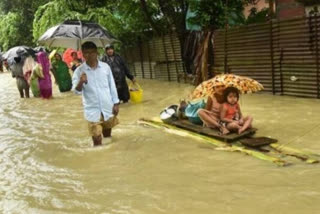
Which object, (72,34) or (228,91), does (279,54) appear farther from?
(72,34)

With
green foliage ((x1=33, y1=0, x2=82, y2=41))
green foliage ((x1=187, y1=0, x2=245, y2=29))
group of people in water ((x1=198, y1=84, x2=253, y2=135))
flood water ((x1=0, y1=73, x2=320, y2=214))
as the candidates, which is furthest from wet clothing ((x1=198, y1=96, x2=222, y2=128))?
green foliage ((x1=33, y1=0, x2=82, y2=41))

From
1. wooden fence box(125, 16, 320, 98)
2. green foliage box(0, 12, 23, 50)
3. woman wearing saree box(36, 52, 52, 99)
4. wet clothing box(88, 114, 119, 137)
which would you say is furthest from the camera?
green foliage box(0, 12, 23, 50)

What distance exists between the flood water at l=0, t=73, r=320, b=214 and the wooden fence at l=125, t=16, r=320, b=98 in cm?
114

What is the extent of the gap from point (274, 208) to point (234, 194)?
51 cm

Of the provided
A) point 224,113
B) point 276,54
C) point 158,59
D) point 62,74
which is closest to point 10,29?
point 62,74

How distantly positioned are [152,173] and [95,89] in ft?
5.16

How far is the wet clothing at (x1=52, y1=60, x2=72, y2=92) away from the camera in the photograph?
15.4m

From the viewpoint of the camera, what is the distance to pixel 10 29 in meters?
33.1

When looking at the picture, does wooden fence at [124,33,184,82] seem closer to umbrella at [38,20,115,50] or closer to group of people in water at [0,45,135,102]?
group of people in water at [0,45,135,102]

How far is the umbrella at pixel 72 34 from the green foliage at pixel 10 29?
25893 millimetres

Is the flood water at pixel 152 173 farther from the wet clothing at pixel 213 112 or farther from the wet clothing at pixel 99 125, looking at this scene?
the wet clothing at pixel 213 112

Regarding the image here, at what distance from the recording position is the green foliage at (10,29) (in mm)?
32938

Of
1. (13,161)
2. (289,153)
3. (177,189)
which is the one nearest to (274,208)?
(177,189)

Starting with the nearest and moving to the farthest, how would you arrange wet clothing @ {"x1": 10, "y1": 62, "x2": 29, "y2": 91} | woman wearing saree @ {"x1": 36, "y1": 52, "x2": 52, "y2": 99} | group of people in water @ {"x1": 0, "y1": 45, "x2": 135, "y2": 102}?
woman wearing saree @ {"x1": 36, "y1": 52, "x2": 52, "y2": 99} < group of people in water @ {"x1": 0, "y1": 45, "x2": 135, "y2": 102} < wet clothing @ {"x1": 10, "y1": 62, "x2": 29, "y2": 91}
